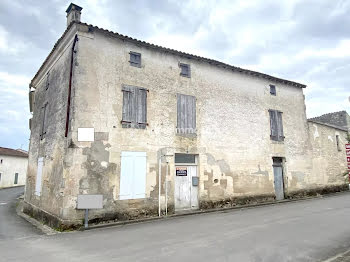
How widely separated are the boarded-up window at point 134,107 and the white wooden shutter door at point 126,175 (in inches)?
48.4

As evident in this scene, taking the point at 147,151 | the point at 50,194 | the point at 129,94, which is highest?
the point at 129,94

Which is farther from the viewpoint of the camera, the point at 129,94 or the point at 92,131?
the point at 129,94

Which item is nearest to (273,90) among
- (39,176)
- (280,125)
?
(280,125)

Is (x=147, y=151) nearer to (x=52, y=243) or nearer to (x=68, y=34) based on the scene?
(x=52, y=243)

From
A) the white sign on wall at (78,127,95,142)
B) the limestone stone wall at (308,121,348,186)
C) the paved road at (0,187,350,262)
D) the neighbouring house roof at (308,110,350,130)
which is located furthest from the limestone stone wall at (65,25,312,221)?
the neighbouring house roof at (308,110,350,130)

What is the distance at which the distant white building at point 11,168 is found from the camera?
31.5 metres

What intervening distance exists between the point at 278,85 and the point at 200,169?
7698mm

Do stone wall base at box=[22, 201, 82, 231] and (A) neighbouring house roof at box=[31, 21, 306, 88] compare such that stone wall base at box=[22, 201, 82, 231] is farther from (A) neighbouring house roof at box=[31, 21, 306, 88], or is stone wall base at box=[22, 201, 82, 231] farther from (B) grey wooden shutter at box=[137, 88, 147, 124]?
(A) neighbouring house roof at box=[31, 21, 306, 88]

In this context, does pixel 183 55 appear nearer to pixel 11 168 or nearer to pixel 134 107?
pixel 134 107

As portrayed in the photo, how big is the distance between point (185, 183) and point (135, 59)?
5.64 m

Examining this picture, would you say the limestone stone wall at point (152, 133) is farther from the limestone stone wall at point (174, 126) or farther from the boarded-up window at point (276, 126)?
the boarded-up window at point (276, 126)

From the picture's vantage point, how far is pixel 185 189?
10.4 meters

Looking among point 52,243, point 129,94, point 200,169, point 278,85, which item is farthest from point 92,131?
point 278,85

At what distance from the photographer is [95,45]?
30.2ft
